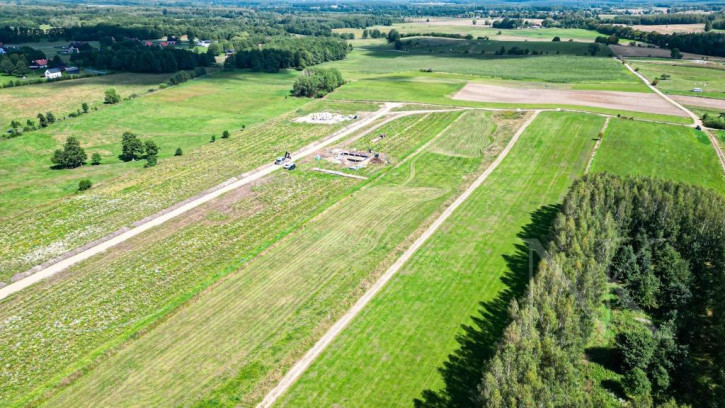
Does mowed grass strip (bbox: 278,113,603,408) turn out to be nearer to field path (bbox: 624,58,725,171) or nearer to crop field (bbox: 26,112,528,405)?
crop field (bbox: 26,112,528,405)

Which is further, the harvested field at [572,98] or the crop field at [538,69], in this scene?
the crop field at [538,69]

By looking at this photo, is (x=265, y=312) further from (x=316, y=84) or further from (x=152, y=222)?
(x=316, y=84)

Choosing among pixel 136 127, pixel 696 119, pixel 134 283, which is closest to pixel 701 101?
pixel 696 119

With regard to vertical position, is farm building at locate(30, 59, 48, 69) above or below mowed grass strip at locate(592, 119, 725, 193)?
above

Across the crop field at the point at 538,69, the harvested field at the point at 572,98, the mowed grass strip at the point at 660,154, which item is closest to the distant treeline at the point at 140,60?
the crop field at the point at 538,69

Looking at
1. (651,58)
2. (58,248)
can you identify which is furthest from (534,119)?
(651,58)

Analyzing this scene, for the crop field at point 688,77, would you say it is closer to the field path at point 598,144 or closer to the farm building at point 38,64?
the field path at point 598,144

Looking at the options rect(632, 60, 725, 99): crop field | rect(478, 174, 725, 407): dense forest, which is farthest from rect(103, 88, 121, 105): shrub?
rect(632, 60, 725, 99): crop field
